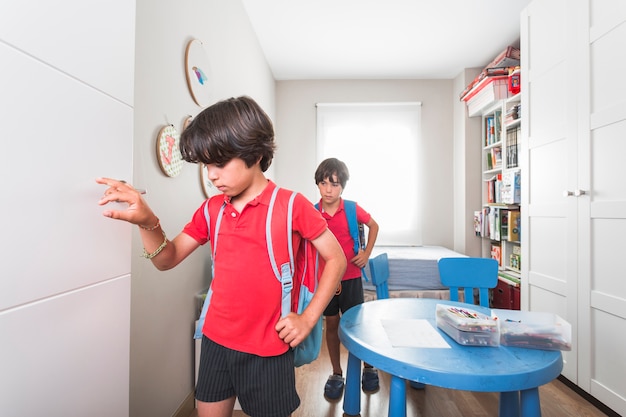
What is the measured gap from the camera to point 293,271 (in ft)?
3.06

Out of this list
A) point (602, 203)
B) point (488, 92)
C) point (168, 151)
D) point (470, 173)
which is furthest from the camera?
point (470, 173)

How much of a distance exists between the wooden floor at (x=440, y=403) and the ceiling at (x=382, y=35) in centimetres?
285

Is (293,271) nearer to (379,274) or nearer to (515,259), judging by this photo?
(379,274)

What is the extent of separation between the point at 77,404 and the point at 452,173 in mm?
4264

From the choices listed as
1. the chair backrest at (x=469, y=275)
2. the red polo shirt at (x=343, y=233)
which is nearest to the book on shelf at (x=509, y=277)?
the chair backrest at (x=469, y=275)

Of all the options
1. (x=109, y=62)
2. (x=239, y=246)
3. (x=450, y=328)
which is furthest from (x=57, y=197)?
(x=450, y=328)

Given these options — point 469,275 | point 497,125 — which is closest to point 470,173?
point 497,125

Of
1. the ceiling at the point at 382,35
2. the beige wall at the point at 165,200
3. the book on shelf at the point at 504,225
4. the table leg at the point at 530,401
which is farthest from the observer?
the book on shelf at the point at 504,225

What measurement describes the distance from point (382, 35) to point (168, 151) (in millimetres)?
2515

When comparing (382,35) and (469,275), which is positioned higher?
(382,35)

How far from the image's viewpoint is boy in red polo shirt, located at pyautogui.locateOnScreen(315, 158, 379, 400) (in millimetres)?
1988

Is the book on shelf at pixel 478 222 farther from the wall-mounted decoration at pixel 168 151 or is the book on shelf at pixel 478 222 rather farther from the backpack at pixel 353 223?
the wall-mounted decoration at pixel 168 151

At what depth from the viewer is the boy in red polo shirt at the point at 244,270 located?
838 mm

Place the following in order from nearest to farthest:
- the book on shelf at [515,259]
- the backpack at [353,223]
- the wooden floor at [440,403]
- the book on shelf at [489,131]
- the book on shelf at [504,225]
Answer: the wooden floor at [440,403], the backpack at [353,223], the book on shelf at [515,259], the book on shelf at [504,225], the book on shelf at [489,131]
